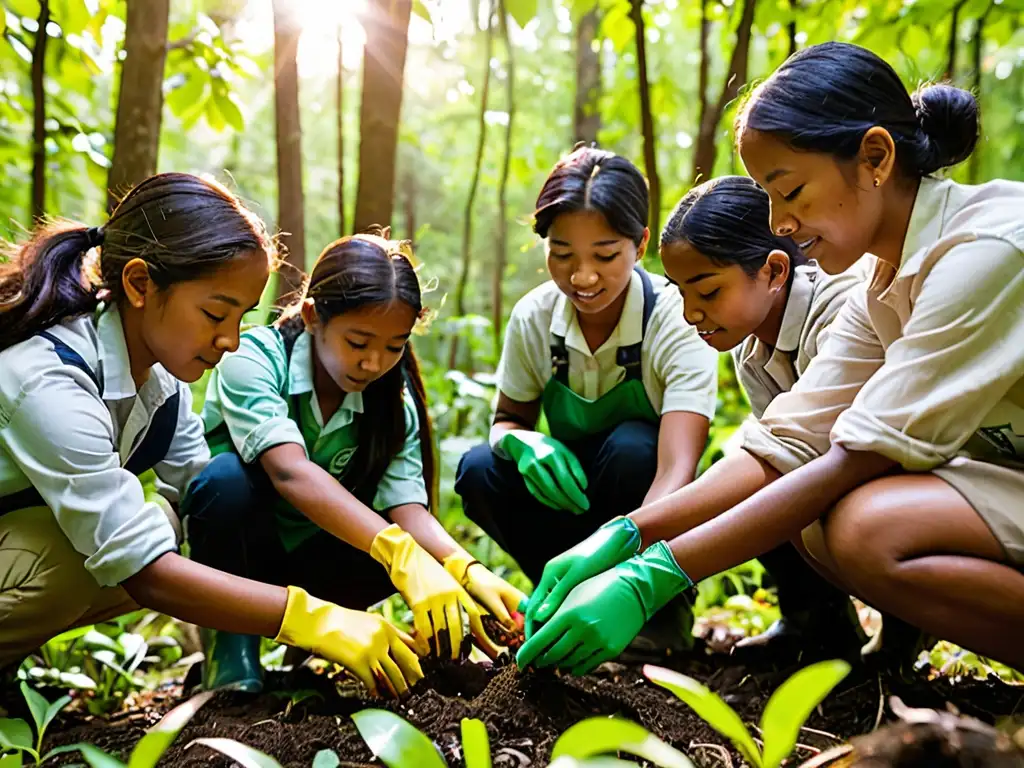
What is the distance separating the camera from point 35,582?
1501 millimetres

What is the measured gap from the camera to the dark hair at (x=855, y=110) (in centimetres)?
129

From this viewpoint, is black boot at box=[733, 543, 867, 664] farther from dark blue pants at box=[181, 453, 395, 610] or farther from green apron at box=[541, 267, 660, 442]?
dark blue pants at box=[181, 453, 395, 610]

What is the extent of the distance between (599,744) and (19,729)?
1136 mm

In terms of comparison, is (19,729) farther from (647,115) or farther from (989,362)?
(647,115)

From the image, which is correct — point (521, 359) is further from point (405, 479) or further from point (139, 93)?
point (139, 93)

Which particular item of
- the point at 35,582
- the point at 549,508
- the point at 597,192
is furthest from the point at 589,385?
the point at 35,582

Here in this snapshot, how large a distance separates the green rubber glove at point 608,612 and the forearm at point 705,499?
0.65 feet

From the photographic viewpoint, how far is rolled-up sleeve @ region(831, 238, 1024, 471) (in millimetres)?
1210

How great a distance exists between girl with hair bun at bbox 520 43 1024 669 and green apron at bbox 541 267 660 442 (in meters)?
0.67

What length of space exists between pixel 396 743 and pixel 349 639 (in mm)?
638

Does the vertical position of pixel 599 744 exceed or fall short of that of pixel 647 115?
it falls short

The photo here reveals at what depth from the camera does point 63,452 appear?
139cm

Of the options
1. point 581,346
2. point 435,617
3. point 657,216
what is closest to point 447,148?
point 657,216

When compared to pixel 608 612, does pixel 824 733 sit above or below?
below
